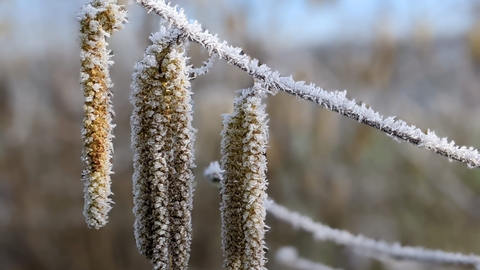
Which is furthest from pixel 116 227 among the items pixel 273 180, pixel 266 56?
pixel 266 56

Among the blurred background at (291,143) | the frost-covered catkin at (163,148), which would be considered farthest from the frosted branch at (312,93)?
the blurred background at (291,143)

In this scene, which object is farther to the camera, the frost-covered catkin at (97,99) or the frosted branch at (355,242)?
the frosted branch at (355,242)

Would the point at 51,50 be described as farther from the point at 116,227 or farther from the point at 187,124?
the point at 187,124

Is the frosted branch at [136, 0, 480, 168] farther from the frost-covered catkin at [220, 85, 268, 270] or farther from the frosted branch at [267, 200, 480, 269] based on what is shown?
the frosted branch at [267, 200, 480, 269]

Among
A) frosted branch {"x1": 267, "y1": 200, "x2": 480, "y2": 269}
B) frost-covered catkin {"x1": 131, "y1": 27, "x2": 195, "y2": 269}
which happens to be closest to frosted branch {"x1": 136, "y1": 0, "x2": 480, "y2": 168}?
frost-covered catkin {"x1": 131, "y1": 27, "x2": 195, "y2": 269}

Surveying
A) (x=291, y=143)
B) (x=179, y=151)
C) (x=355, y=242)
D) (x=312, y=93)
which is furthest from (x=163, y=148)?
(x=291, y=143)

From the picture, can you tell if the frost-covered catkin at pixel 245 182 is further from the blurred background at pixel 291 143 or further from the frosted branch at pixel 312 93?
the blurred background at pixel 291 143
